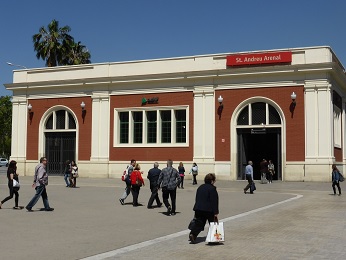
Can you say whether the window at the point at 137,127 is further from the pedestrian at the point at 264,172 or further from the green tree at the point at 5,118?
the green tree at the point at 5,118

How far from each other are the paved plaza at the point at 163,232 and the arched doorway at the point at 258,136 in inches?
559

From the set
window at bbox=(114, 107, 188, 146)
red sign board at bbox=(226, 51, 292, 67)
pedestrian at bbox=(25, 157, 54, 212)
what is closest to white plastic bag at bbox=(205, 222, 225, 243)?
pedestrian at bbox=(25, 157, 54, 212)

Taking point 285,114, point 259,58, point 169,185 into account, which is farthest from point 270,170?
point 169,185

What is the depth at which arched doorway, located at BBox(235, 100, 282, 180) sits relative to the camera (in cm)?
3312

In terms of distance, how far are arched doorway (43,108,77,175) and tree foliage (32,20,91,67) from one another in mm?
12870

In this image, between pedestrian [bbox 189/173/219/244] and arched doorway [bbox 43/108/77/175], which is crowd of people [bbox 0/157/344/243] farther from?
arched doorway [bbox 43/108/77/175]

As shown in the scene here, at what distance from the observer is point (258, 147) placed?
117 ft

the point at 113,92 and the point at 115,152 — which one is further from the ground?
the point at 113,92

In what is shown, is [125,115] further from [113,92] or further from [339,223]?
[339,223]

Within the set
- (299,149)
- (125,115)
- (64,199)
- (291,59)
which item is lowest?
(64,199)

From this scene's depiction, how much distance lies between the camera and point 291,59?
32.6 metres

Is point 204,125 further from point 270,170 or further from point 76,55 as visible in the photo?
point 76,55

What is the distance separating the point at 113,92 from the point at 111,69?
5.75ft

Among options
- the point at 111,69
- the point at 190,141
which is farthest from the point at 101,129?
the point at 190,141
